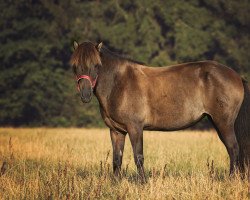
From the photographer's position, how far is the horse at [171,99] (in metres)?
7.18

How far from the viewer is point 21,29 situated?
28141mm

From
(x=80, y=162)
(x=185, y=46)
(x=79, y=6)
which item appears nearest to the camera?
(x=80, y=162)

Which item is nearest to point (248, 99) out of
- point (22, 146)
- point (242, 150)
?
point (242, 150)

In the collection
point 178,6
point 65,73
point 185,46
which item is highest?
point 178,6

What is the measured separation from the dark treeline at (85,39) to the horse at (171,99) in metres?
19.1

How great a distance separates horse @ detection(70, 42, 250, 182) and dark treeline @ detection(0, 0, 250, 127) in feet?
62.6

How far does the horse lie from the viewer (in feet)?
23.5

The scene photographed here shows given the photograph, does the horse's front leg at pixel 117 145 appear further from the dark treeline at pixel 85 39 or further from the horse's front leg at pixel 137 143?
the dark treeline at pixel 85 39

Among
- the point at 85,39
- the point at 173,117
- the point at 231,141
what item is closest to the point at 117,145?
the point at 173,117

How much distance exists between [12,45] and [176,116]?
22.3 metres

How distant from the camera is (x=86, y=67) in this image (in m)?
6.76

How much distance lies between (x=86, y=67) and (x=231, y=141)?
2820 millimetres

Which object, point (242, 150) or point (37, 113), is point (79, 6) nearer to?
point (37, 113)

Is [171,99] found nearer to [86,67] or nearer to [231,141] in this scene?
[231,141]
